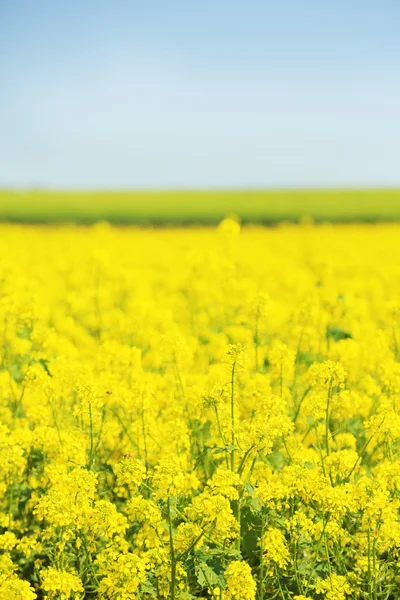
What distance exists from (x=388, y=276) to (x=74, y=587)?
798 cm

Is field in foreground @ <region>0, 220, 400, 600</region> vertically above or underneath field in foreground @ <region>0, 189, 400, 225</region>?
Answer: underneath

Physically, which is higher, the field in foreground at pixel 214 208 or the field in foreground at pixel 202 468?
the field in foreground at pixel 214 208

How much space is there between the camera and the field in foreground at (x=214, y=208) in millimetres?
48219

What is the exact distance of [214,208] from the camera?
54719 millimetres

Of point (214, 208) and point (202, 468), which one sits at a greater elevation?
point (214, 208)

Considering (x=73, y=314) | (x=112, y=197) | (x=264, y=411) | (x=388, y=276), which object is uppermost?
(x=112, y=197)

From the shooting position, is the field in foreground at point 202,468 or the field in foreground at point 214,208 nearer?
the field in foreground at point 202,468

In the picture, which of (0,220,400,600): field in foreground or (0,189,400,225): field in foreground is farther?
(0,189,400,225): field in foreground

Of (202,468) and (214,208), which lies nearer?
(202,468)

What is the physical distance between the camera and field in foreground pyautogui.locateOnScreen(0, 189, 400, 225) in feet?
158

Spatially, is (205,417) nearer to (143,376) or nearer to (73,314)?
(143,376)

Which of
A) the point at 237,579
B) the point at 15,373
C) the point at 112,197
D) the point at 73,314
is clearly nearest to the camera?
the point at 237,579

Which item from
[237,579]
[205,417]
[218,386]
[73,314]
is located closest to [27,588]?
[237,579]

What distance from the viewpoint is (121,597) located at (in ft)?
9.98
